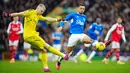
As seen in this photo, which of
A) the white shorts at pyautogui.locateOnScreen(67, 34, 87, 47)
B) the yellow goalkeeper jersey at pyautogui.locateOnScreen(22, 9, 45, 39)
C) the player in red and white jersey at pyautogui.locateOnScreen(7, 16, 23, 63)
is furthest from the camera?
the player in red and white jersey at pyautogui.locateOnScreen(7, 16, 23, 63)

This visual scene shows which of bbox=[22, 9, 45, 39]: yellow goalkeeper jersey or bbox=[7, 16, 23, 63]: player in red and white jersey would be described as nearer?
bbox=[22, 9, 45, 39]: yellow goalkeeper jersey

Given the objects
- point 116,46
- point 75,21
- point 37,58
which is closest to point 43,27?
point 37,58

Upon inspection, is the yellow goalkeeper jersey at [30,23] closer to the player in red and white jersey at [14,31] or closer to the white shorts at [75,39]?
the white shorts at [75,39]

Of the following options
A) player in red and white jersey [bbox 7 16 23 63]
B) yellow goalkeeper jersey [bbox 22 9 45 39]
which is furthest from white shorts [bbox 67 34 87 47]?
player in red and white jersey [bbox 7 16 23 63]

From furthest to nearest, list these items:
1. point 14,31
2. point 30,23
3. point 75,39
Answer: point 14,31
point 75,39
point 30,23

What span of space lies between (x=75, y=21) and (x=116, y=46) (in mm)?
5544

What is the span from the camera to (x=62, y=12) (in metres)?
30.4

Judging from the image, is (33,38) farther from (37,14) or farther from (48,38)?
(48,38)

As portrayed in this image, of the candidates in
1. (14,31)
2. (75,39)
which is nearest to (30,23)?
(75,39)

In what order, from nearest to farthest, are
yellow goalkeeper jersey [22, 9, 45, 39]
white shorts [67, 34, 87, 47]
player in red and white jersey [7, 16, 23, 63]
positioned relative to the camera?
yellow goalkeeper jersey [22, 9, 45, 39], white shorts [67, 34, 87, 47], player in red and white jersey [7, 16, 23, 63]

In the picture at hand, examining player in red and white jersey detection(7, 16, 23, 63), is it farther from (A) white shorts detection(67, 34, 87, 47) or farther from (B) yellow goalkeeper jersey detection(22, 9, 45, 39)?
(B) yellow goalkeeper jersey detection(22, 9, 45, 39)

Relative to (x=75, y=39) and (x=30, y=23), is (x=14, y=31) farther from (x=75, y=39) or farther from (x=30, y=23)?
(x=30, y=23)

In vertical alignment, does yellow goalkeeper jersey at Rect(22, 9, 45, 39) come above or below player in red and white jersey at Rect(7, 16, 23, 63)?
above

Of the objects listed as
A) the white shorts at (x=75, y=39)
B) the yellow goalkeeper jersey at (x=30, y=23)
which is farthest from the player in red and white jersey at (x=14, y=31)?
the yellow goalkeeper jersey at (x=30, y=23)
